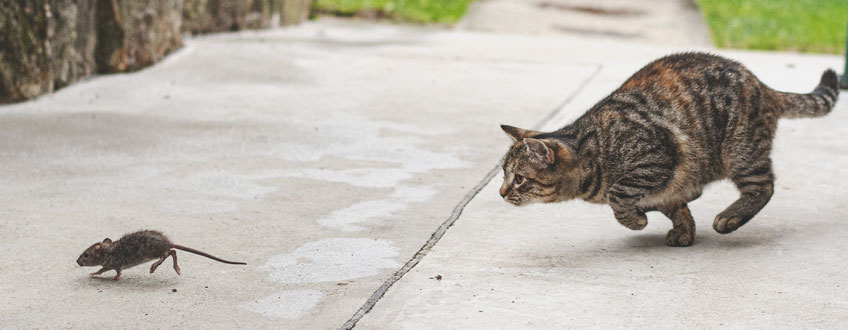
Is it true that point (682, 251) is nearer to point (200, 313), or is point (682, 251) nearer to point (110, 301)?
point (200, 313)

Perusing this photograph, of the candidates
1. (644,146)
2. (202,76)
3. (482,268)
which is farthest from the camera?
(202,76)

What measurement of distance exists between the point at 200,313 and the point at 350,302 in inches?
23.3

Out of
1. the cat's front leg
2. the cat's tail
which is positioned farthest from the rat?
the cat's tail

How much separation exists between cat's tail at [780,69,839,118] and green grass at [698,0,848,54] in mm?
7667

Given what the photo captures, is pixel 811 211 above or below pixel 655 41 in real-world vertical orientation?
above

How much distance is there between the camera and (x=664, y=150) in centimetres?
482

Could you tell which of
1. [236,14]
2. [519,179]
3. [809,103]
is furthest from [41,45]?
[809,103]

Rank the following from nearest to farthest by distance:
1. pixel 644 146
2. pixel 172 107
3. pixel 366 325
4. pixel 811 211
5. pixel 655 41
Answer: pixel 366 325 → pixel 644 146 → pixel 811 211 → pixel 172 107 → pixel 655 41

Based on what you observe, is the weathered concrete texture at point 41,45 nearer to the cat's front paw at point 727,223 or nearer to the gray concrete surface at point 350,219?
the gray concrete surface at point 350,219

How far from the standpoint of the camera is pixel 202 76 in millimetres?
9344

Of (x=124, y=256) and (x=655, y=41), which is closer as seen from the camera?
(x=124, y=256)

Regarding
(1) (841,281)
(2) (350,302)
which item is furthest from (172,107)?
(1) (841,281)

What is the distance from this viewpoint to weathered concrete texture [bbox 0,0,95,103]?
25.9 feet

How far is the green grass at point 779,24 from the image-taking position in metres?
13.2
